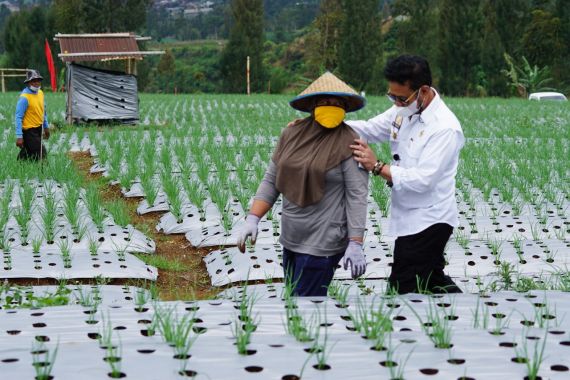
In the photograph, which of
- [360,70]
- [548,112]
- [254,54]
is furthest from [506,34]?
[548,112]

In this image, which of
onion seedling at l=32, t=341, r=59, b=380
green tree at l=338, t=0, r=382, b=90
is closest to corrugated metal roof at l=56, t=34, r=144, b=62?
onion seedling at l=32, t=341, r=59, b=380

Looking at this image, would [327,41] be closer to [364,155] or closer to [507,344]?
[364,155]

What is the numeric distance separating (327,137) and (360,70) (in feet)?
101

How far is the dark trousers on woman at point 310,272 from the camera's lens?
3.16 meters

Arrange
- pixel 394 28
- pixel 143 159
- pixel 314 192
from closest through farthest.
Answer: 1. pixel 314 192
2. pixel 143 159
3. pixel 394 28

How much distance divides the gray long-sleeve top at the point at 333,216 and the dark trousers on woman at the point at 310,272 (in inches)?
1.3

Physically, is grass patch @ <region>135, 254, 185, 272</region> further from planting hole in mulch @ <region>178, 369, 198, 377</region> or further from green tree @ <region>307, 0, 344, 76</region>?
green tree @ <region>307, 0, 344, 76</region>

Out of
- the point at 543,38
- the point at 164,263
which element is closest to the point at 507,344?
the point at 164,263

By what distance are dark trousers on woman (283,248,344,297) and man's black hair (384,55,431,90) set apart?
70cm

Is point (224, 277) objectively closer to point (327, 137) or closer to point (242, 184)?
point (327, 137)

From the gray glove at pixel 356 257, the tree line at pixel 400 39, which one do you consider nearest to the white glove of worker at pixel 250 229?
the gray glove at pixel 356 257

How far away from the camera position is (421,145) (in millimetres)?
3102

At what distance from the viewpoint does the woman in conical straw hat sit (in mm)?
3082

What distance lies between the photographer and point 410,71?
3053 millimetres
